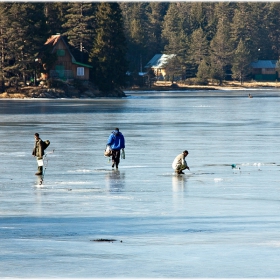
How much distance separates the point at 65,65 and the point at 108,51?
626cm

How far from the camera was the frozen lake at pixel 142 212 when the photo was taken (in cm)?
1364

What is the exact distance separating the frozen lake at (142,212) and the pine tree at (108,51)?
87853 mm

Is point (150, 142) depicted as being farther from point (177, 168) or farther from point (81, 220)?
point (81, 220)

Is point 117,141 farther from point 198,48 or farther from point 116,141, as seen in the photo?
point 198,48

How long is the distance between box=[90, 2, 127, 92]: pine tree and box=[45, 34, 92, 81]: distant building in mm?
1811

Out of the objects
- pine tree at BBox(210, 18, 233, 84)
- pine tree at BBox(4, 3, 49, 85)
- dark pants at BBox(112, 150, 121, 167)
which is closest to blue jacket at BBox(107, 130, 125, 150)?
dark pants at BBox(112, 150, 121, 167)

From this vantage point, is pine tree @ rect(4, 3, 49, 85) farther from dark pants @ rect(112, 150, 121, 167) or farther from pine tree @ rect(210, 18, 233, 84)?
dark pants @ rect(112, 150, 121, 167)

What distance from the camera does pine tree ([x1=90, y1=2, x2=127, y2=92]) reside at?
12675cm

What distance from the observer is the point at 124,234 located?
16344mm

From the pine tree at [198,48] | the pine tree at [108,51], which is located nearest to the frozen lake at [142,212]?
the pine tree at [108,51]

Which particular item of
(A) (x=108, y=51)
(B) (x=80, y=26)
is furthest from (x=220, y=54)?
(A) (x=108, y=51)

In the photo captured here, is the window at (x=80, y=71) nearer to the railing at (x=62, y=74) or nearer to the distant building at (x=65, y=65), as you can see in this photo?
the distant building at (x=65, y=65)

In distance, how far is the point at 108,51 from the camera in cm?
12988

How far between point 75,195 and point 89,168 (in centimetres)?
683
